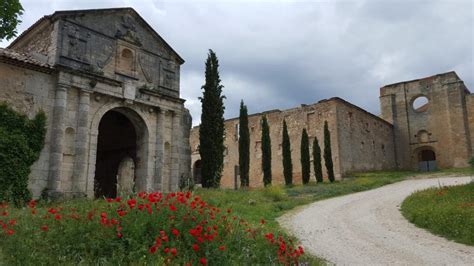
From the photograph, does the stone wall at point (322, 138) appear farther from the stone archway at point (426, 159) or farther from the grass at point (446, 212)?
the grass at point (446, 212)

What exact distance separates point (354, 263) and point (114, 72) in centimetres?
1130

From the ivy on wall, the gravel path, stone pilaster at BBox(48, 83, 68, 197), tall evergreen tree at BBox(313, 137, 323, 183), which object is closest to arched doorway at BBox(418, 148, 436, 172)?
tall evergreen tree at BBox(313, 137, 323, 183)

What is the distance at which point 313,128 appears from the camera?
3088 cm

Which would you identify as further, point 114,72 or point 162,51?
point 162,51

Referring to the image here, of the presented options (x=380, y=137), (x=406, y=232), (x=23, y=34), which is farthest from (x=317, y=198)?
(x=380, y=137)

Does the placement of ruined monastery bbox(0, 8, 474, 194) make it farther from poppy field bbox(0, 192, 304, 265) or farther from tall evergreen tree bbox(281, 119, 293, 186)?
tall evergreen tree bbox(281, 119, 293, 186)

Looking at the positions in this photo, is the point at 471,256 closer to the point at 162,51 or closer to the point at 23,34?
the point at 162,51

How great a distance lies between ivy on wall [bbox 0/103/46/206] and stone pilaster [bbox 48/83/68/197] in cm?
41

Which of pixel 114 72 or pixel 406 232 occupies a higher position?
pixel 114 72

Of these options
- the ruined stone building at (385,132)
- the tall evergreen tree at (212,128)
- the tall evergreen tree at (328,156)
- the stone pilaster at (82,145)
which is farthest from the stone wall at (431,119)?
the stone pilaster at (82,145)

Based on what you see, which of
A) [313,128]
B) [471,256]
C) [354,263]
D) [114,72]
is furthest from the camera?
[313,128]

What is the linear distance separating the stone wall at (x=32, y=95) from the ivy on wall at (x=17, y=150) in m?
0.26

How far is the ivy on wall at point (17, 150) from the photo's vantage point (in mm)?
11164

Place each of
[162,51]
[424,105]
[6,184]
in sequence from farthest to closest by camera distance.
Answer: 1. [424,105]
2. [162,51]
3. [6,184]
